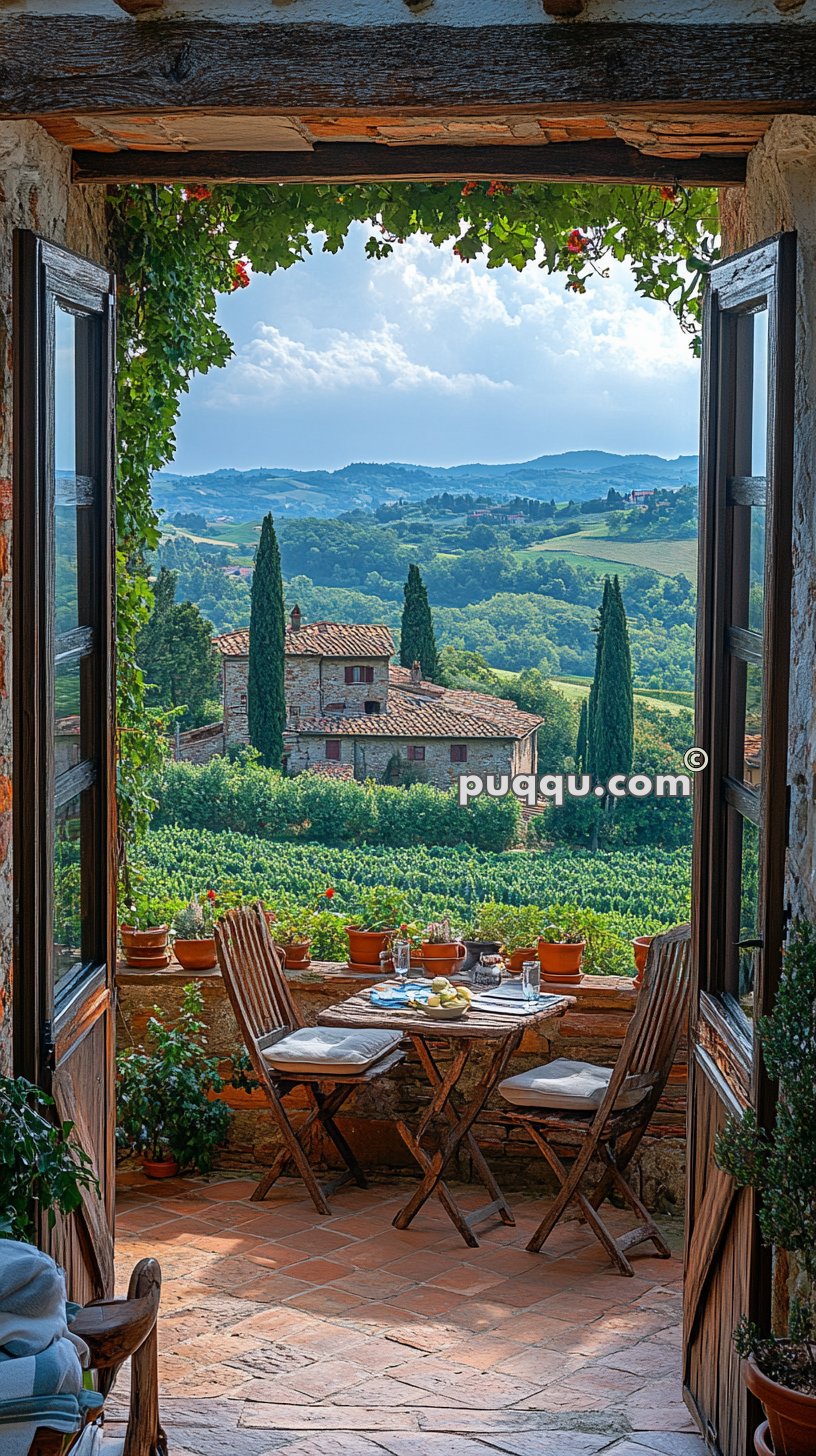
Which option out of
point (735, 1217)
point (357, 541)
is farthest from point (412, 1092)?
point (357, 541)

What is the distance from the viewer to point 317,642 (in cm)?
784

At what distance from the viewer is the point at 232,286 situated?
207 inches

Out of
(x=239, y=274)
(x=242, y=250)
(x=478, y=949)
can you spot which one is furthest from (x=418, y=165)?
(x=478, y=949)

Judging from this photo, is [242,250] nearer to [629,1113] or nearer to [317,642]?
[629,1113]

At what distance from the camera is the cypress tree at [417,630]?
8062 mm

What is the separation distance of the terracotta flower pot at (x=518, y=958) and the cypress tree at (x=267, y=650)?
8.51 ft

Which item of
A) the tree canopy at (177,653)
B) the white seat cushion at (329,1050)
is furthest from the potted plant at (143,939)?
the tree canopy at (177,653)

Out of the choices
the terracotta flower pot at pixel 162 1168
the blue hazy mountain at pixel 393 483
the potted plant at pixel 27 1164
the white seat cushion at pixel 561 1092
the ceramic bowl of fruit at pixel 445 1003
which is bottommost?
the terracotta flower pot at pixel 162 1168

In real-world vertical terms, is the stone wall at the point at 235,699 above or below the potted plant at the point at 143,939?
above

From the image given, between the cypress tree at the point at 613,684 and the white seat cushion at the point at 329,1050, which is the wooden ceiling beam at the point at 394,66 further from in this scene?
the cypress tree at the point at 613,684

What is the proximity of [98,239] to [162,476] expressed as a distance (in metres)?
4.02

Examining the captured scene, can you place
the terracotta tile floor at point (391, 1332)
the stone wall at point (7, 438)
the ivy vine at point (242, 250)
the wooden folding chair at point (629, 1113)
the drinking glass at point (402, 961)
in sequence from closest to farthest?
1. the stone wall at point (7, 438)
2. the terracotta tile floor at point (391, 1332)
3. the ivy vine at point (242, 250)
4. the wooden folding chair at point (629, 1113)
5. the drinking glass at point (402, 961)

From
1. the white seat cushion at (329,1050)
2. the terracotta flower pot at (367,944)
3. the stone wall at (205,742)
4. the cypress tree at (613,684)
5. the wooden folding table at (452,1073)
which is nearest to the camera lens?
the wooden folding table at (452,1073)

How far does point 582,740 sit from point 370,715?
3.81ft
